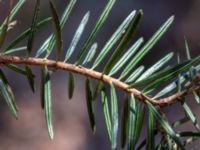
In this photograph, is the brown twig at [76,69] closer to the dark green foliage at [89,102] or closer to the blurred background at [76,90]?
the dark green foliage at [89,102]

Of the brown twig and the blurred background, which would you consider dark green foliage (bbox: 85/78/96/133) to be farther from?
the blurred background

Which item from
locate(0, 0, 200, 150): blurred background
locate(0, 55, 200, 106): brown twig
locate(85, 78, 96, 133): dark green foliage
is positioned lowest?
locate(0, 0, 200, 150): blurred background

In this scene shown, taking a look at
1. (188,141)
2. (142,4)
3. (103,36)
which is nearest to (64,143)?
(103,36)

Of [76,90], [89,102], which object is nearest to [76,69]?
[89,102]

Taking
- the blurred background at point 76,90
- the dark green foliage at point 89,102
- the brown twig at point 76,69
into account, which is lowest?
the blurred background at point 76,90

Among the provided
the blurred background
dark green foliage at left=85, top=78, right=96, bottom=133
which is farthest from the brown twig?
the blurred background

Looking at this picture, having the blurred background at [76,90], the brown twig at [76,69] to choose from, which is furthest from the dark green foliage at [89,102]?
the blurred background at [76,90]

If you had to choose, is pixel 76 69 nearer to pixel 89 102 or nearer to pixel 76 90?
pixel 89 102

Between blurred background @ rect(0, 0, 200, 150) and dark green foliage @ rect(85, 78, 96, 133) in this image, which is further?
blurred background @ rect(0, 0, 200, 150)
